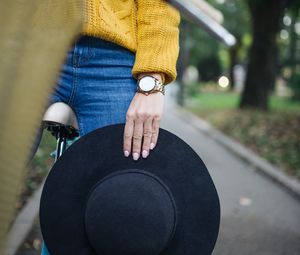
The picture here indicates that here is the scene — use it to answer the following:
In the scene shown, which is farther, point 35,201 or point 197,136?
point 197,136

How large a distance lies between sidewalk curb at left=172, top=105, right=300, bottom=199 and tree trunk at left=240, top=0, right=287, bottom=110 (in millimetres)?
1504

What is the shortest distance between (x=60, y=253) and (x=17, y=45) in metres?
0.89

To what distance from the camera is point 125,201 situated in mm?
1348

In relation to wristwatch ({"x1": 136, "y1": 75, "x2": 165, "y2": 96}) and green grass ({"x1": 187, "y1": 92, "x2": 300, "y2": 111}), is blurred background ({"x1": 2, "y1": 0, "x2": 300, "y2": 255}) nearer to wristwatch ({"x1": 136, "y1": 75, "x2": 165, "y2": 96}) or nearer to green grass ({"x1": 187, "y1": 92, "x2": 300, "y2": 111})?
wristwatch ({"x1": 136, "y1": 75, "x2": 165, "y2": 96})

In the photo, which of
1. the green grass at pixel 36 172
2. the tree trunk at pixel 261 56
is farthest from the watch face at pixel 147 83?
the tree trunk at pixel 261 56

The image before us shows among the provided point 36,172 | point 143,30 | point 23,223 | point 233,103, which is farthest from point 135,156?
point 233,103

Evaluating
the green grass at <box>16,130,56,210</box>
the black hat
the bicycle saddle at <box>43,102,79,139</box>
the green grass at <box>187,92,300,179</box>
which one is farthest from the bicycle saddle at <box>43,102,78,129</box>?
the green grass at <box>187,92,300,179</box>

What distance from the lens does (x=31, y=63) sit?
0.67 meters

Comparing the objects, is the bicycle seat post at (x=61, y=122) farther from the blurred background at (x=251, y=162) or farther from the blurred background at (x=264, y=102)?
the blurred background at (x=264, y=102)

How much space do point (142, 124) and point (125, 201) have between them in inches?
9.7

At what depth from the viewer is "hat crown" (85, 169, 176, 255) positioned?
1339 mm

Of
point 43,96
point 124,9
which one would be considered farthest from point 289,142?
point 43,96

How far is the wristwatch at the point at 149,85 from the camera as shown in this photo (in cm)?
150

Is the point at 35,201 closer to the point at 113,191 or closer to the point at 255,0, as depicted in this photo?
the point at 113,191
